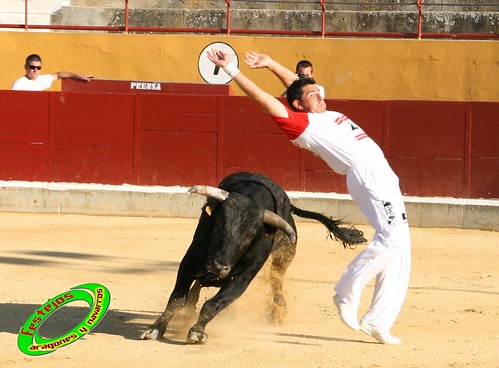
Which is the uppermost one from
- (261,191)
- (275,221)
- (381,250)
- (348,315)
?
(261,191)

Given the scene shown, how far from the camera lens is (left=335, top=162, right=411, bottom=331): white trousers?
20.2ft

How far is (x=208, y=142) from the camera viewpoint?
13.7 m

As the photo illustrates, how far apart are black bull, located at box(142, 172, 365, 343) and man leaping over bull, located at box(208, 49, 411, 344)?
487mm

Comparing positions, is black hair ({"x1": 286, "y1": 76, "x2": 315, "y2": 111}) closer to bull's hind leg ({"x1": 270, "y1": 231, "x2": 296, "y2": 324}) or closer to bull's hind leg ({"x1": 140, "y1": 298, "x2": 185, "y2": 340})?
bull's hind leg ({"x1": 270, "y1": 231, "x2": 296, "y2": 324})

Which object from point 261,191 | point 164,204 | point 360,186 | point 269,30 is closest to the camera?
point 360,186

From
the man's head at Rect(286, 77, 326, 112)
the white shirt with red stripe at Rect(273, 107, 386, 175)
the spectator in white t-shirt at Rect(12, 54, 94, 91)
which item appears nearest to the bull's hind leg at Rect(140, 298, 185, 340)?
the white shirt with red stripe at Rect(273, 107, 386, 175)

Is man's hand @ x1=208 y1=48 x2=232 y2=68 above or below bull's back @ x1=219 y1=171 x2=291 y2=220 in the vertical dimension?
above

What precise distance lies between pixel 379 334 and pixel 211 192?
3.97 ft

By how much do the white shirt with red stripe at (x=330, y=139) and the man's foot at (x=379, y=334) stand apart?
863 millimetres

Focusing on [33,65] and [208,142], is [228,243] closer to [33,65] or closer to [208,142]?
[208,142]

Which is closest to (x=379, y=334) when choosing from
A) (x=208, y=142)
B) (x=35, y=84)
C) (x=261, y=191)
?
(x=261, y=191)

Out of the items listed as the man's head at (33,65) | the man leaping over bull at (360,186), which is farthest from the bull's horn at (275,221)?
the man's head at (33,65)

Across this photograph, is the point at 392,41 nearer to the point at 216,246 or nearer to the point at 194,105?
the point at 194,105

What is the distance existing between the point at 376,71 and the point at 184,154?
4154 mm
